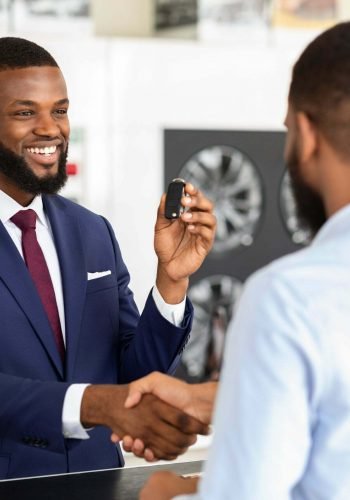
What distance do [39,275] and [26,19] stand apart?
2292 mm

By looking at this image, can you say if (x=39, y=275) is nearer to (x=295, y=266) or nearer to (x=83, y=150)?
(x=295, y=266)

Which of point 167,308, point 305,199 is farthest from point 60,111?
point 305,199

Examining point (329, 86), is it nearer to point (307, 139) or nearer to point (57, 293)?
point (307, 139)

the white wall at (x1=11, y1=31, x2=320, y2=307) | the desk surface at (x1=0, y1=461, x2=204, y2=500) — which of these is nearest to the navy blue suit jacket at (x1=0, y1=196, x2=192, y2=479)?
the desk surface at (x1=0, y1=461, x2=204, y2=500)

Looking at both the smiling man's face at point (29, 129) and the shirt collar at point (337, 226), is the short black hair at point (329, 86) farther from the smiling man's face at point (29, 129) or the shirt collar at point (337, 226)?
the smiling man's face at point (29, 129)

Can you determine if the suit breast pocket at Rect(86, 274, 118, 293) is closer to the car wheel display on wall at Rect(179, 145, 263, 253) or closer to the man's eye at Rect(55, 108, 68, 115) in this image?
the man's eye at Rect(55, 108, 68, 115)

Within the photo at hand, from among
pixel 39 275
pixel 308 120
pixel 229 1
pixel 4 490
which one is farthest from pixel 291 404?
pixel 229 1

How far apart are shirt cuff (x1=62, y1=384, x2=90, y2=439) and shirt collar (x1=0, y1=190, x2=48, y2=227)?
404 millimetres

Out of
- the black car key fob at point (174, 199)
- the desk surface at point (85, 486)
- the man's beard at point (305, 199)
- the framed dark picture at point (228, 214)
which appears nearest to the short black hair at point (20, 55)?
the black car key fob at point (174, 199)

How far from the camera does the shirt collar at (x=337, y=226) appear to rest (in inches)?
40.1

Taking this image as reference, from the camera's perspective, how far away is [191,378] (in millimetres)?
4316

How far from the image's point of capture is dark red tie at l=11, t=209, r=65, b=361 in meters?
1.87

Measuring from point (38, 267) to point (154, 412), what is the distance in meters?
0.47

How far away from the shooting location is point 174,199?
1.82 metres
